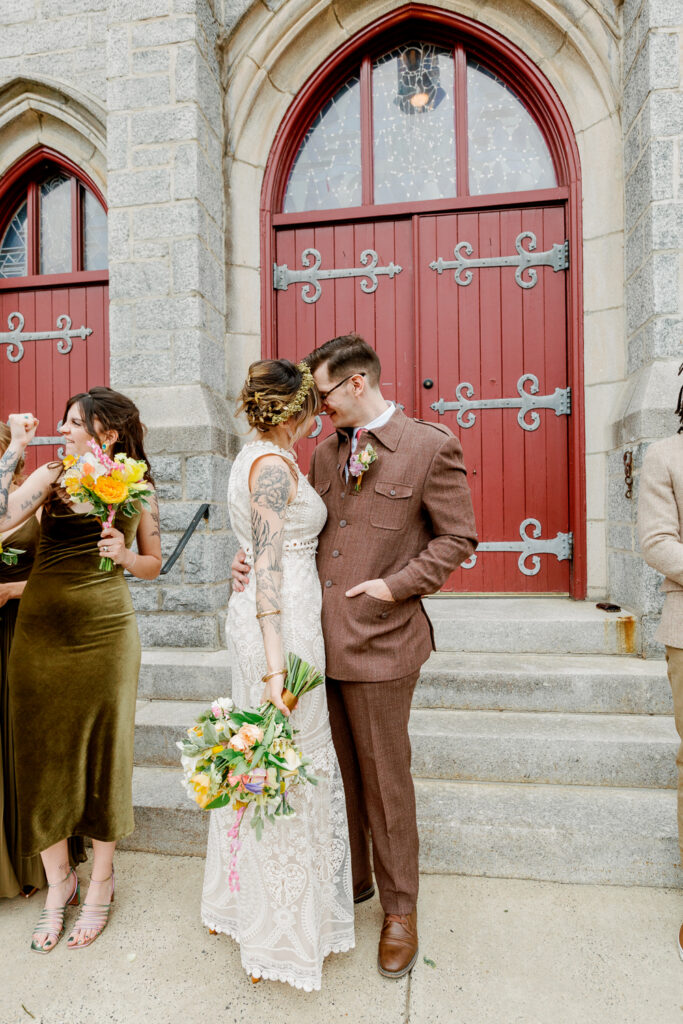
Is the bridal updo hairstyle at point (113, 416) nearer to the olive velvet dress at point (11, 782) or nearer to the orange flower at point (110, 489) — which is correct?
the orange flower at point (110, 489)

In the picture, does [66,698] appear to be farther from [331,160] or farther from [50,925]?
[331,160]

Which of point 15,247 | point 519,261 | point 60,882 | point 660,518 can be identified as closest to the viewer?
point 660,518

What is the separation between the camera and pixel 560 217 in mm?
4340

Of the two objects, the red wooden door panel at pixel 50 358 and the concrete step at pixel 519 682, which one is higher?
the red wooden door panel at pixel 50 358

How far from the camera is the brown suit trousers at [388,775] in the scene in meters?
2.13

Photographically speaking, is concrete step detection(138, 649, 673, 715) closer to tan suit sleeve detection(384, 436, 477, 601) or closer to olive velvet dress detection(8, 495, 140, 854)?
olive velvet dress detection(8, 495, 140, 854)

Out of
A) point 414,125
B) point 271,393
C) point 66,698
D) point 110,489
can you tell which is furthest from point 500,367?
point 66,698

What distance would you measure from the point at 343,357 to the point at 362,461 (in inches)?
14.8

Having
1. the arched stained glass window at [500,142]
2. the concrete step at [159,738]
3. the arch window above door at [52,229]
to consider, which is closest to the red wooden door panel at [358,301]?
the arched stained glass window at [500,142]

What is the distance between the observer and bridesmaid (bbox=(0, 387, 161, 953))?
7.81 ft

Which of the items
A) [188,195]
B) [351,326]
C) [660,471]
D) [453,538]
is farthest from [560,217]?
[453,538]

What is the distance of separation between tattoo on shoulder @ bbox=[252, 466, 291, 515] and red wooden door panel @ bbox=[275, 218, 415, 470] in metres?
2.64

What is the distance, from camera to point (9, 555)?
2488 millimetres

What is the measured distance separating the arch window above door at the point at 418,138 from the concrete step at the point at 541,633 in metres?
2.92
